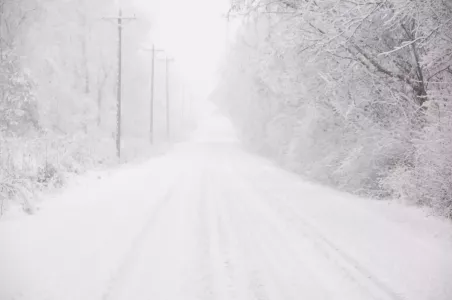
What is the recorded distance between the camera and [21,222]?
6.92 meters

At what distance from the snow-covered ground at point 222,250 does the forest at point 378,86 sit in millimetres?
1360

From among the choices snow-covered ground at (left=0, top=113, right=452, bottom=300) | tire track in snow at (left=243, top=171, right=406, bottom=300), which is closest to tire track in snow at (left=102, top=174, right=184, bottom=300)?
snow-covered ground at (left=0, top=113, right=452, bottom=300)

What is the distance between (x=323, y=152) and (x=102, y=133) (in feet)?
69.5

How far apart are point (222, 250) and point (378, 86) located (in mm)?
6427

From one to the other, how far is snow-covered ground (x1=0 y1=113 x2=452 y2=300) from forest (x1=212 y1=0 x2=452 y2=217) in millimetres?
1360

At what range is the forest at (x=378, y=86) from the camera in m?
6.78

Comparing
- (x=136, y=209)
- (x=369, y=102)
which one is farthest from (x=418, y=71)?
(x=136, y=209)

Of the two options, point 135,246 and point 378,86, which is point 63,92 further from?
point 135,246

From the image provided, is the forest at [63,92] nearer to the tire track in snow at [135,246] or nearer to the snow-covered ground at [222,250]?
the snow-covered ground at [222,250]

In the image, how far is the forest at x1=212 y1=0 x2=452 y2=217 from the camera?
267 inches

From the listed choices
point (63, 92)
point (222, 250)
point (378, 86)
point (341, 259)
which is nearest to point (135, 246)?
point (222, 250)

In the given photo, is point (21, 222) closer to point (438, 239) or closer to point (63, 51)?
point (438, 239)

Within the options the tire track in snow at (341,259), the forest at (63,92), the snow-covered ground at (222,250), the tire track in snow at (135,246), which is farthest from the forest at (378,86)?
the forest at (63,92)

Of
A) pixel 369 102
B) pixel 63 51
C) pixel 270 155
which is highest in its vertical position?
pixel 63 51
